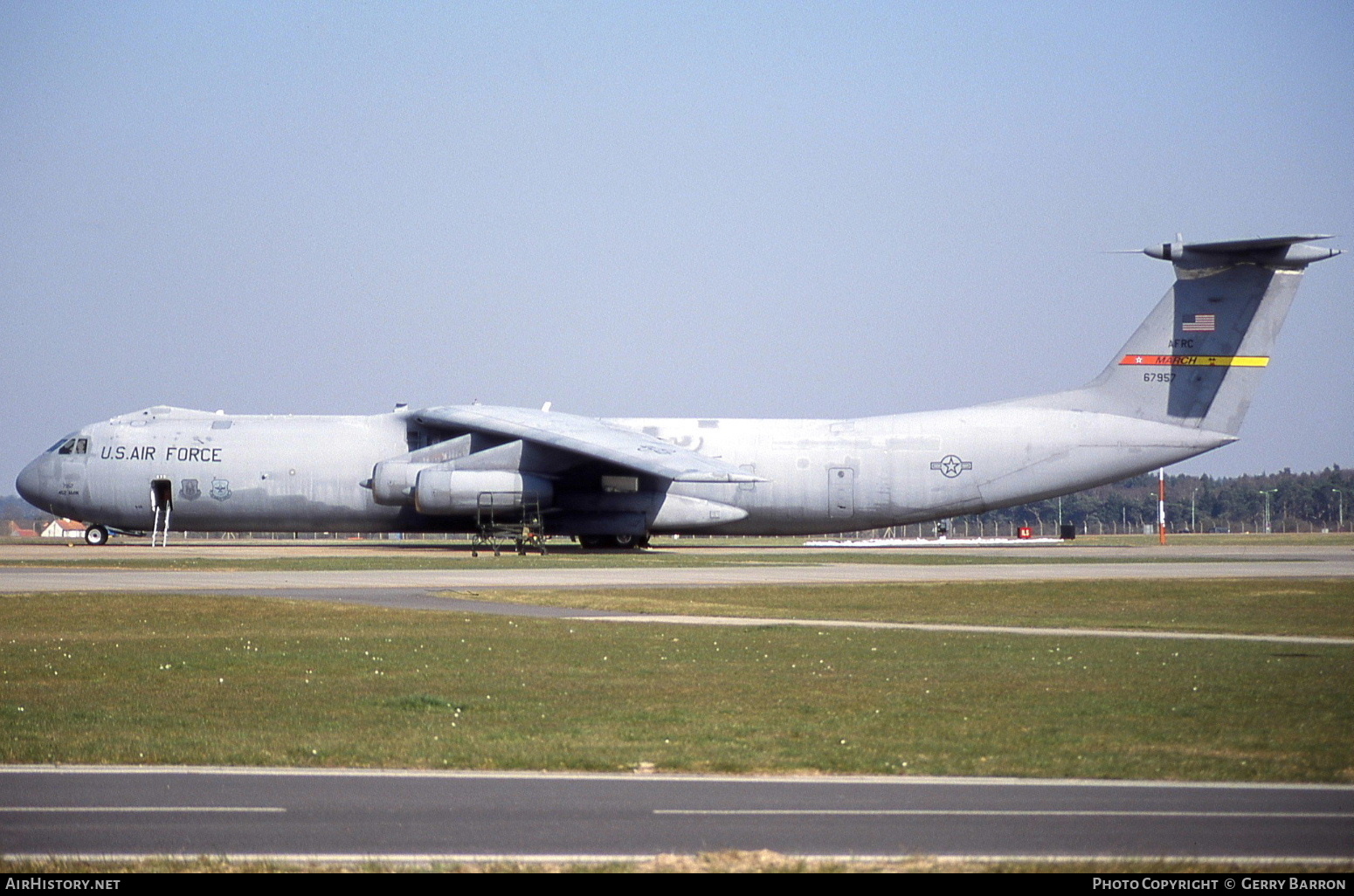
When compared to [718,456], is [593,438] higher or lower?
higher

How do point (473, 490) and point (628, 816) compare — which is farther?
point (473, 490)

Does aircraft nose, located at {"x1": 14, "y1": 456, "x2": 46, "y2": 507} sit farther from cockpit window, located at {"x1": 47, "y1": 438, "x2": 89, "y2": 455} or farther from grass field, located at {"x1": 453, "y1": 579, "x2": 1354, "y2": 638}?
grass field, located at {"x1": 453, "y1": 579, "x2": 1354, "y2": 638}

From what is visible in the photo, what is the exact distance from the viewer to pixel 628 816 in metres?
8.59

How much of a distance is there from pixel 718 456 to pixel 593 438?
14.4 ft

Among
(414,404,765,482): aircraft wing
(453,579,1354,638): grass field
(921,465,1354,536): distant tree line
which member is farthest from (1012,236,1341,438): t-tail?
(921,465,1354,536): distant tree line

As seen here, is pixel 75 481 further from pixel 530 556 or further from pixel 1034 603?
pixel 1034 603

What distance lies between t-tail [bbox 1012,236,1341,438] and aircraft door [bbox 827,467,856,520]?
7.45 metres

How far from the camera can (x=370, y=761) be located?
10344 mm

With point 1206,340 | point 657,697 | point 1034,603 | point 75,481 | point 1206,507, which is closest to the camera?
point 657,697

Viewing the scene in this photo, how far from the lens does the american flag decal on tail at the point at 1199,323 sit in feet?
136

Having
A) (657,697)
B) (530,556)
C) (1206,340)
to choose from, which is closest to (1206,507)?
(1206,340)

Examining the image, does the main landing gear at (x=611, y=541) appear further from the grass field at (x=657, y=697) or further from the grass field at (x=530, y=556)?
the grass field at (x=657, y=697)

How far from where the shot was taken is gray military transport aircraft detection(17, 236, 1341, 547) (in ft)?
135
